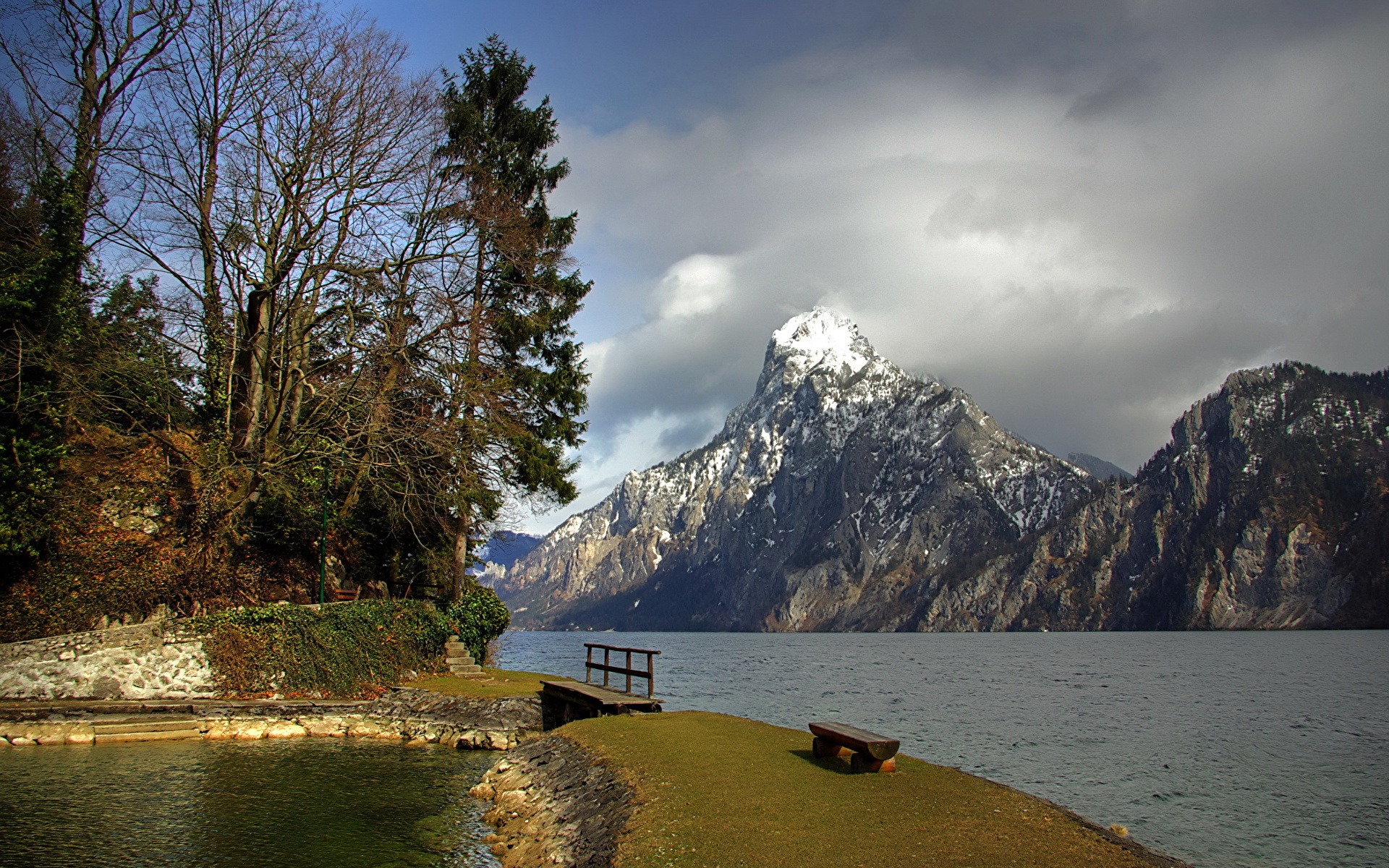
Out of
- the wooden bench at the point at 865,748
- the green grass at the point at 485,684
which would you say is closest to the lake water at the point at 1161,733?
the wooden bench at the point at 865,748

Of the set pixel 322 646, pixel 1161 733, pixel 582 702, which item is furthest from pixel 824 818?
pixel 1161 733

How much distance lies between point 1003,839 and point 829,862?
232cm

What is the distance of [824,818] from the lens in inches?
407

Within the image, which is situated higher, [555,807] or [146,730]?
[555,807]

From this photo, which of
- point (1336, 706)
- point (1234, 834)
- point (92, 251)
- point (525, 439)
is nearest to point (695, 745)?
point (1234, 834)

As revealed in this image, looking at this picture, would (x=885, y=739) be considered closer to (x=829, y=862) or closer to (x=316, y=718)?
(x=829, y=862)

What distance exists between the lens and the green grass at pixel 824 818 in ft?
29.5

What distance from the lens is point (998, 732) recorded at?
3406cm

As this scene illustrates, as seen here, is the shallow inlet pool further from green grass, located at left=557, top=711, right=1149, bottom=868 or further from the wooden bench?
the wooden bench

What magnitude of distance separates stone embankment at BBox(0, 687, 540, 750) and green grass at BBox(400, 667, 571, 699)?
69cm

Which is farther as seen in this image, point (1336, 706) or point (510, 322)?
point (1336, 706)

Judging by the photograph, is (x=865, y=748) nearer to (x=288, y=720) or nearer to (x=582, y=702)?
(x=582, y=702)

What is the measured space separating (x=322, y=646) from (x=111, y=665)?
207 inches

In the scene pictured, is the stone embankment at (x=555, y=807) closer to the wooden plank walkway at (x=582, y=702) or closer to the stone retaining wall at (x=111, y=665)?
the wooden plank walkway at (x=582, y=702)
